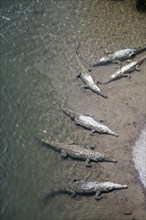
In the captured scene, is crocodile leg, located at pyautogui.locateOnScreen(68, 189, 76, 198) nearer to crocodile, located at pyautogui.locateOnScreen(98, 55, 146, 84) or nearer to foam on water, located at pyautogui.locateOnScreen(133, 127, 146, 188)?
foam on water, located at pyautogui.locateOnScreen(133, 127, 146, 188)

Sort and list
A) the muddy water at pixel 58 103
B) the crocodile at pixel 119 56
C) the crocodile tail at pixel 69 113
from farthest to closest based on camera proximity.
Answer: the crocodile at pixel 119 56
the crocodile tail at pixel 69 113
the muddy water at pixel 58 103

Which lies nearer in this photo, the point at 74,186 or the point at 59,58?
the point at 74,186

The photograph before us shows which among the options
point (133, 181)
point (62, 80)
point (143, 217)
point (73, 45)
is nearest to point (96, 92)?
point (62, 80)

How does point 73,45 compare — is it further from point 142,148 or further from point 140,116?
point 142,148

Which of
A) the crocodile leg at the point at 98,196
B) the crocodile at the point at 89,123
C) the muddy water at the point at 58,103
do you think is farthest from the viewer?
the crocodile at the point at 89,123

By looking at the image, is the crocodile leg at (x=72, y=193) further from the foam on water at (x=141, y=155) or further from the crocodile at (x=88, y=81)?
the crocodile at (x=88, y=81)

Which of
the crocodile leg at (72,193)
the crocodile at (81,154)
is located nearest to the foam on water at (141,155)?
the crocodile at (81,154)
